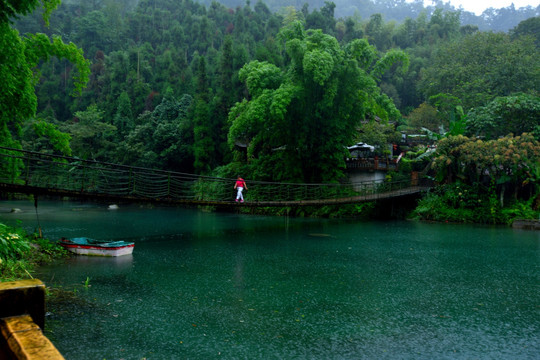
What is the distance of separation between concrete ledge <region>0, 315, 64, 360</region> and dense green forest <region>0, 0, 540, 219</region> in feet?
20.7

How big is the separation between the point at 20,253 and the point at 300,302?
5.20 meters

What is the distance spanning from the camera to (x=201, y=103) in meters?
30.1

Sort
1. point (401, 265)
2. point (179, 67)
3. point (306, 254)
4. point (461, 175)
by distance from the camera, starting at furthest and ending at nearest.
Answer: point (179, 67)
point (461, 175)
point (306, 254)
point (401, 265)

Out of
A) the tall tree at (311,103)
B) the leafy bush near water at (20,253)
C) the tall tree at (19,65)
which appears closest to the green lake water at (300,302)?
the leafy bush near water at (20,253)

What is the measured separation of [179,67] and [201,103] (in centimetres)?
2056

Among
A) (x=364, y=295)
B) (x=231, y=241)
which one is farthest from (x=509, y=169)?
(x=364, y=295)

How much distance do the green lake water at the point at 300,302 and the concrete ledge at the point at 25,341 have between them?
1.87 m

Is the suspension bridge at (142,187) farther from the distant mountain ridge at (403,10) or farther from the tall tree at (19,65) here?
the distant mountain ridge at (403,10)

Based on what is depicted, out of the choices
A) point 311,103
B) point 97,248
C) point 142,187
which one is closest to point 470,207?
point 311,103

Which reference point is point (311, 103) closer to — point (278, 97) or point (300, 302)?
point (278, 97)

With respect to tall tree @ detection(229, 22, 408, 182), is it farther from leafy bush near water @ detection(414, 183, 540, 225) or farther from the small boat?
the small boat

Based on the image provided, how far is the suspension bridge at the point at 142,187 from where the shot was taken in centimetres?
1007

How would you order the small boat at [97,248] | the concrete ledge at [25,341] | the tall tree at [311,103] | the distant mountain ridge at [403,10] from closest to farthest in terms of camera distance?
the concrete ledge at [25,341]
the small boat at [97,248]
the tall tree at [311,103]
the distant mountain ridge at [403,10]

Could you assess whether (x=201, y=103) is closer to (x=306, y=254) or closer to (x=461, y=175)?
(x=461, y=175)
